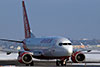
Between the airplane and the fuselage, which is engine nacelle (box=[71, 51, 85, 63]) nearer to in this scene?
the airplane

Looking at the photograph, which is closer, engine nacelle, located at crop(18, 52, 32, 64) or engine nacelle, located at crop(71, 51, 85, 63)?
engine nacelle, located at crop(18, 52, 32, 64)

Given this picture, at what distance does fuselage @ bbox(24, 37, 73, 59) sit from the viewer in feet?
159

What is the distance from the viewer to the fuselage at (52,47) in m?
48.5

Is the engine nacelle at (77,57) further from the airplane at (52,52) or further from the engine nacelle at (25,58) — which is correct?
the engine nacelle at (25,58)

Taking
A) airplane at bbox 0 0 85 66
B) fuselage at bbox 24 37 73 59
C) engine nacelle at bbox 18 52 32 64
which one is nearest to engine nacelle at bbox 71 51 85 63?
airplane at bbox 0 0 85 66

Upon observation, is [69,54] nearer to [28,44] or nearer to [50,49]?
[50,49]

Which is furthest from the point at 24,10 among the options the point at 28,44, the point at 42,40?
the point at 42,40

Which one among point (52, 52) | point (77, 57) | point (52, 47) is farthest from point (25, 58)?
point (77, 57)

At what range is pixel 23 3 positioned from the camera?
69.8 meters

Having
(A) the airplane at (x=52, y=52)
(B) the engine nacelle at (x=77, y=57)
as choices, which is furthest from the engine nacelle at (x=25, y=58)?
(B) the engine nacelle at (x=77, y=57)

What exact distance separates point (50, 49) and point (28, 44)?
34.1 ft

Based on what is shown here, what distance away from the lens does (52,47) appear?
166ft

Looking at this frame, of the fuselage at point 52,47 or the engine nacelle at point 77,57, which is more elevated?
the fuselage at point 52,47

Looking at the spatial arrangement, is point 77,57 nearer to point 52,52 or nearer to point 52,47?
point 52,52
